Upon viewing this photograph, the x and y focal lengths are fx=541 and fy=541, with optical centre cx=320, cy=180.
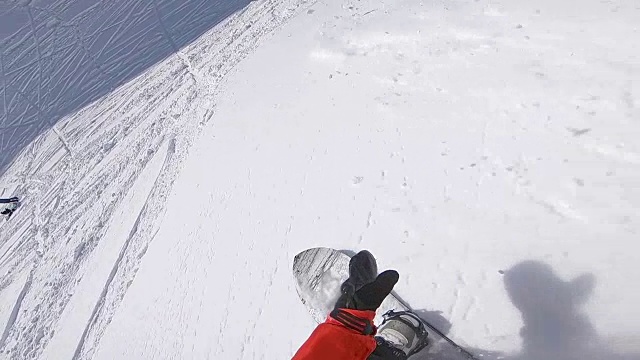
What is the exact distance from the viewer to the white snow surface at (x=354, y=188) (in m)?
3.40

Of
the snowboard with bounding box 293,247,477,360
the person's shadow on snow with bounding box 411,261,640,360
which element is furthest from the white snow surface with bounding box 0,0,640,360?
the snowboard with bounding box 293,247,477,360

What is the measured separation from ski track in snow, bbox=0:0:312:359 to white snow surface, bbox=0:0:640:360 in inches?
1.3

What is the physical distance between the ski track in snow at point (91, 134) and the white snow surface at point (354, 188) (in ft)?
0.11

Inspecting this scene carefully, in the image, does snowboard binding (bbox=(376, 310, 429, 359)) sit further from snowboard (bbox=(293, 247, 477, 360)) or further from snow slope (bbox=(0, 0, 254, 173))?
snow slope (bbox=(0, 0, 254, 173))

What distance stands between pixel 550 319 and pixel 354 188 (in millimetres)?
1858

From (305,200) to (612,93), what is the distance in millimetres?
2475

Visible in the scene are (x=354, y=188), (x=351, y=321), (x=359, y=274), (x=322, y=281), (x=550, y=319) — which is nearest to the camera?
(x=351, y=321)

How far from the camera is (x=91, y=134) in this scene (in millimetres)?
6992

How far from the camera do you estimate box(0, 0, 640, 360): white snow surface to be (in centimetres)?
340

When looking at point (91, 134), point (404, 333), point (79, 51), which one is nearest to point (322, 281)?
point (404, 333)

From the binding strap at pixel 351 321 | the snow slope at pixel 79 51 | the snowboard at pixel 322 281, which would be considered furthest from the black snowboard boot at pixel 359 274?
the snow slope at pixel 79 51

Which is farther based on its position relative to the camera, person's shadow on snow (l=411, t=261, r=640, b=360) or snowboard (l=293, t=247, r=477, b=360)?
snowboard (l=293, t=247, r=477, b=360)

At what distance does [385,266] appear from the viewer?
386cm

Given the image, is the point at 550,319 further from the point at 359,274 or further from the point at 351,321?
the point at 351,321
